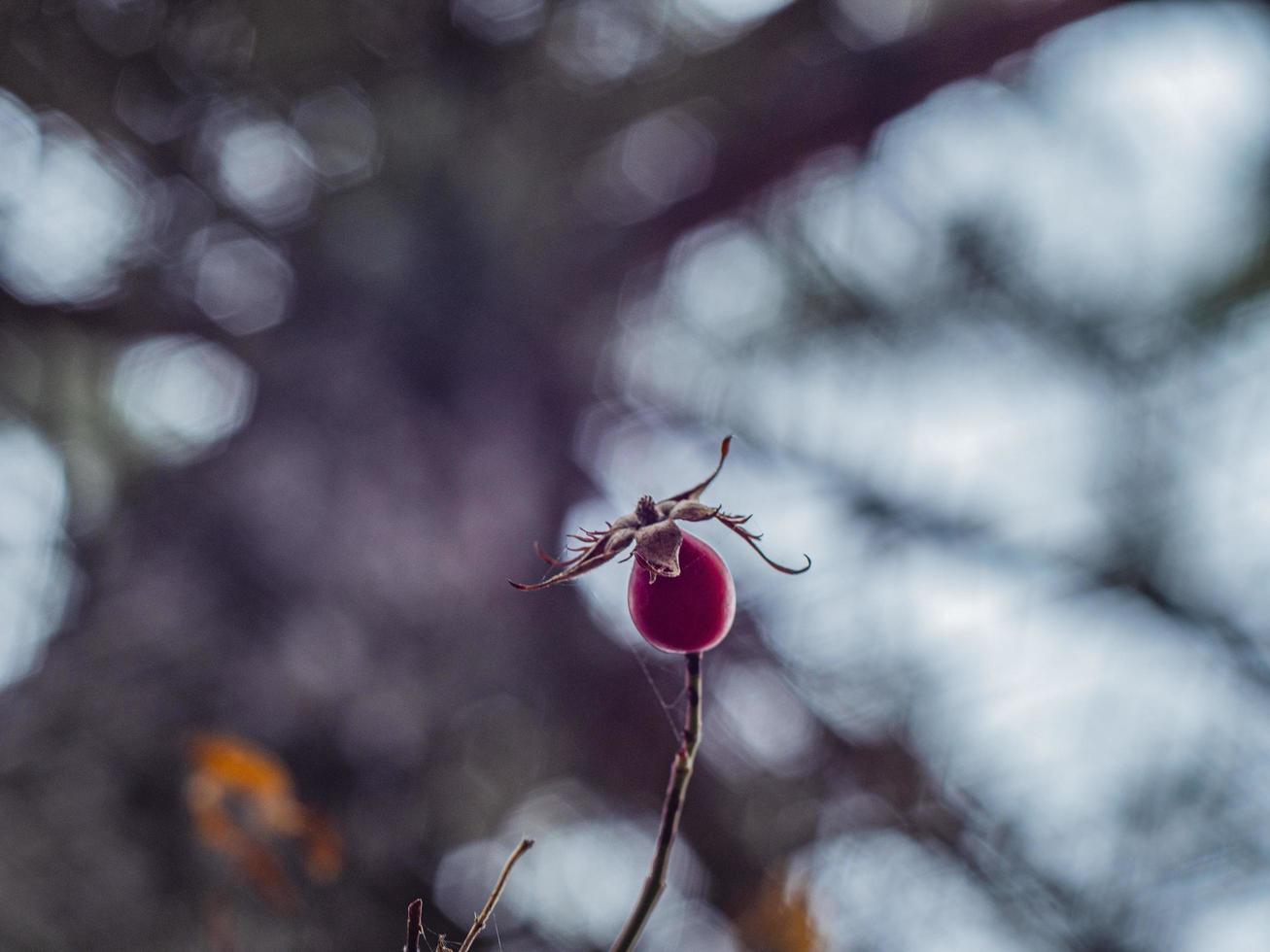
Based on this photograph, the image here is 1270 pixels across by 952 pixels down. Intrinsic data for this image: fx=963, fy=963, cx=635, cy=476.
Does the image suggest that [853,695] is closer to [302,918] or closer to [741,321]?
[741,321]

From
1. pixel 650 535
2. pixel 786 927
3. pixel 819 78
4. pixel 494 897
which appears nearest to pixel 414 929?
pixel 494 897

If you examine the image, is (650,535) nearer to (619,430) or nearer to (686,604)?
(686,604)

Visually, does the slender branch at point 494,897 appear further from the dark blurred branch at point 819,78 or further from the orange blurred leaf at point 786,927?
the dark blurred branch at point 819,78

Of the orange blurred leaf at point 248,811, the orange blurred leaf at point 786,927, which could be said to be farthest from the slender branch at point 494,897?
the orange blurred leaf at point 786,927

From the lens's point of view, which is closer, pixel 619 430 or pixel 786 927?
pixel 786 927

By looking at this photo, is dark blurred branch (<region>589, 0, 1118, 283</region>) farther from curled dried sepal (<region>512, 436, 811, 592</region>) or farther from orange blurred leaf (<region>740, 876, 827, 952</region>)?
curled dried sepal (<region>512, 436, 811, 592</region>)

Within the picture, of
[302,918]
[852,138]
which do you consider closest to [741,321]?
[852,138]
